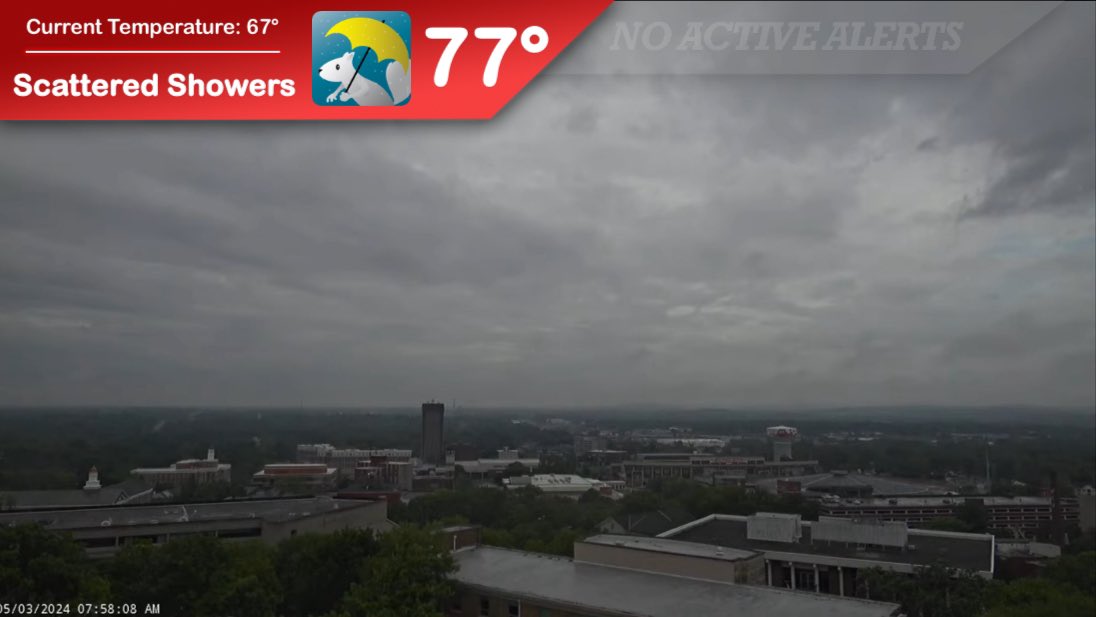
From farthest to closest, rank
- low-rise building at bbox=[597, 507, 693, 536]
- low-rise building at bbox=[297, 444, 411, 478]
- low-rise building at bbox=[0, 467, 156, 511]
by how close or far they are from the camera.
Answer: low-rise building at bbox=[297, 444, 411, 478]
low-rise building at bbox=[597, 507, 693, 536]
low-rise building at bbox=[0, 467, 156, 511]

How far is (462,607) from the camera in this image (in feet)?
26.3

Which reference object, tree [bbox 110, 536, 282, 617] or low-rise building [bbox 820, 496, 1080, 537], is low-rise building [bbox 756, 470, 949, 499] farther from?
tree [bbox 110, 536, 282, 617]

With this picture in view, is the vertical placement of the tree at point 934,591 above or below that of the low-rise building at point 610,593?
below

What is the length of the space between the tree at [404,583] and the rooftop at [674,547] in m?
2.11

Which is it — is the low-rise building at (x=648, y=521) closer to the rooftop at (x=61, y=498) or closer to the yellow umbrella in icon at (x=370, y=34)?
the rooftop at (x=61, y=498)

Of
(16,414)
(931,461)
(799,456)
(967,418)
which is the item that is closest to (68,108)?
(16,414)

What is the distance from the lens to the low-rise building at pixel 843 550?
9836 millimetres

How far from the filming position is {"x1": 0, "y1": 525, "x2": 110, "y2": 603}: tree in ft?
18.8

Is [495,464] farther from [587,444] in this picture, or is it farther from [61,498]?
[61,498]

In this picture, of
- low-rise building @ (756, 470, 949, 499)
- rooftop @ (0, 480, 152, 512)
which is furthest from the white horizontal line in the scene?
low-rise building @ (756, 470, 949, 499)

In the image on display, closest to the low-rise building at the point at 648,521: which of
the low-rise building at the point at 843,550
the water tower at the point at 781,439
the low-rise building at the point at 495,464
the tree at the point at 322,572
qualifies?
the low-rise building at the point at 843,550

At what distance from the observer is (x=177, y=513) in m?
13.3
